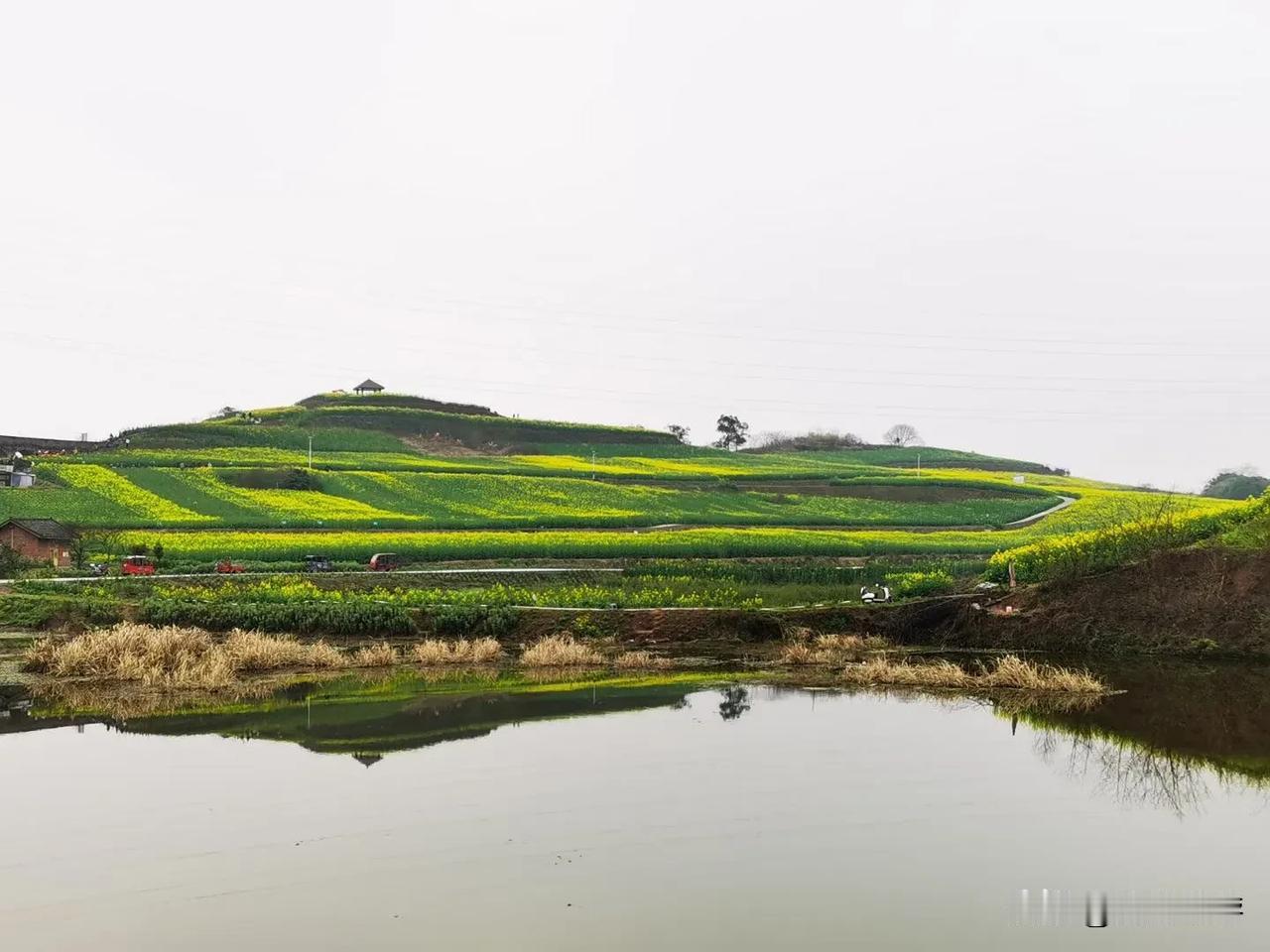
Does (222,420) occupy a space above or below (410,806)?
above

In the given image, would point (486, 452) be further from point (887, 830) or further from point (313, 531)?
point (887, 830)

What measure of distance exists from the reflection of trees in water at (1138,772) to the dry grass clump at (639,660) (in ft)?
40.8

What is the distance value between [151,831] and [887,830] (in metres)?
10.0

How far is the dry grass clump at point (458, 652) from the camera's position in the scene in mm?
31547

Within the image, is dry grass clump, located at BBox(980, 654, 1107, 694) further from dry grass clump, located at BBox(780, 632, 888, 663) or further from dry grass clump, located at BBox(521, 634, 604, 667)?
dry grass clump, located at BBox(521, 634, 604, 667)

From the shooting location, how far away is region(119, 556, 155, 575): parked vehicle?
4147 centimetres

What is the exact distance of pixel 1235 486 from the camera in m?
103

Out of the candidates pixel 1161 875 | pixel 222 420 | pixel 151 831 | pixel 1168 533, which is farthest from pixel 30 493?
pixel 1161 875

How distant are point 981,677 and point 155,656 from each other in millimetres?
20184

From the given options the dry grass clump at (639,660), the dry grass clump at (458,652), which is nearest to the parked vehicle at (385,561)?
the dry grass clump at (458,652)

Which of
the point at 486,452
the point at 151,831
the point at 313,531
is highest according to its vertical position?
the point at 486,452

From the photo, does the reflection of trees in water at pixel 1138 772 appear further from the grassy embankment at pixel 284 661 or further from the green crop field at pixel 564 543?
the green crop field at pixel 564 543

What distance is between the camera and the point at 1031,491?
81000mm

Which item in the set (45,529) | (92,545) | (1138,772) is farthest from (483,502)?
(1138,772)
